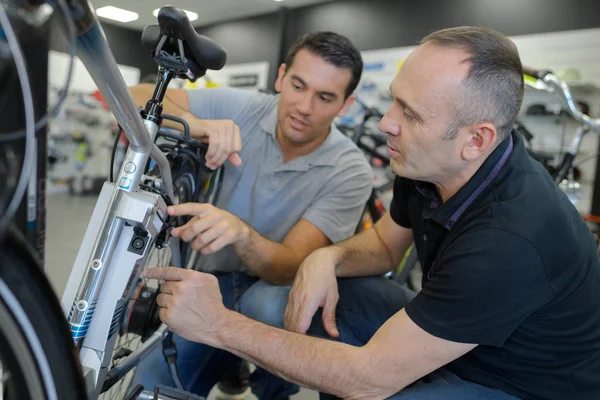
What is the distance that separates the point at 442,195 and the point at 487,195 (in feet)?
0.53

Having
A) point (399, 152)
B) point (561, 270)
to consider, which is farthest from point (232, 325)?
point (561, 270)

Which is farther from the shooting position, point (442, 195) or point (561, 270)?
point (442, 195)

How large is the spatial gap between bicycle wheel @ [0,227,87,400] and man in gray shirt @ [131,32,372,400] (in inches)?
32.3

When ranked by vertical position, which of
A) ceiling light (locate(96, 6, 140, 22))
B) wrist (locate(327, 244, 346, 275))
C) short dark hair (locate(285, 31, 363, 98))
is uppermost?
ceiling light (locate(96, 6, 140, 22))

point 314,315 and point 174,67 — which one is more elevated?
point 174,67

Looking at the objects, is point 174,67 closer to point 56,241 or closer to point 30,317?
point 30,317

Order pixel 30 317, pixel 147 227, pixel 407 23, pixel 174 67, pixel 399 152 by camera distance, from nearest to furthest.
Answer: pixel 30 317, pixel 147 227, pixel 174 67, pixel 399 152, pixel 407 23

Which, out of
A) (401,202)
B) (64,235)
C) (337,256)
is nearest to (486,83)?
(401,202)

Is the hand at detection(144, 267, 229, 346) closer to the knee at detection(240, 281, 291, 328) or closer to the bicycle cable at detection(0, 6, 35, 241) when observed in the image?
the knee at detection(240, 281, 291, 328)

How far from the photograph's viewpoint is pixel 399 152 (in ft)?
3.39

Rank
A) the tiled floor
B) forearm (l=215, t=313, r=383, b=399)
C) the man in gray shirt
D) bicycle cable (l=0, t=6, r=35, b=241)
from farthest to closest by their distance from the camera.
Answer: the tiled floor, the man in gray shirt, forearm (l=215, t=313, r=383, b=399), bicycle cable (l=0, t=6, r=35, b=241)

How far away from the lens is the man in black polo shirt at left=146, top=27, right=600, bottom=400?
2.76 ft

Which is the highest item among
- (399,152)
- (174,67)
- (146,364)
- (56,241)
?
(174,67)

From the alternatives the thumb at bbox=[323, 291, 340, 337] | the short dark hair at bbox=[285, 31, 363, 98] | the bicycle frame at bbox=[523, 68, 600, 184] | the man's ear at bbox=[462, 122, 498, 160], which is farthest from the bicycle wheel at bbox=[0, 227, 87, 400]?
the bicycle frame at bbox=[523, 68, 600, 184]
